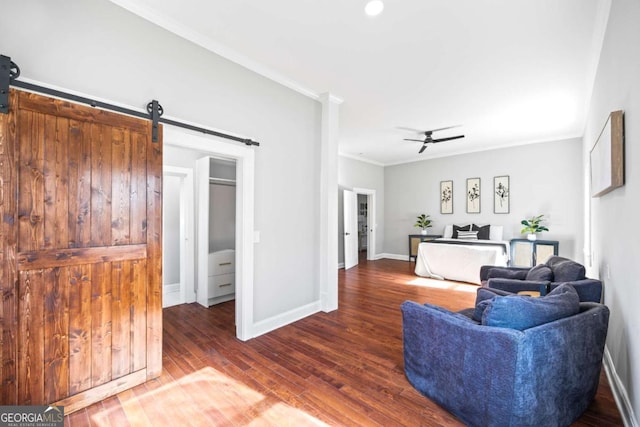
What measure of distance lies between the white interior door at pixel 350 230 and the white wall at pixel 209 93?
3300mm

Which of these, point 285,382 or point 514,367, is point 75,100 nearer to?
point 285,382

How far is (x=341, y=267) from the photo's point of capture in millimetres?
7211

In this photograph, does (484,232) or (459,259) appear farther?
(484,232)

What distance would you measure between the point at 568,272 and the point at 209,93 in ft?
12.9

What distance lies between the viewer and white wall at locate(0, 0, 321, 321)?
1.88 metres

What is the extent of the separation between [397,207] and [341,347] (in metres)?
6.42

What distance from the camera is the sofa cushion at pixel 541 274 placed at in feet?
10.00

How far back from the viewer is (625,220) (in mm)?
1891

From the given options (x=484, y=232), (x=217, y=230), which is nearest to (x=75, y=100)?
(x=217, y=230)

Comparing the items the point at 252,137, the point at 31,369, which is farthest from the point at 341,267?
the point at 31,369

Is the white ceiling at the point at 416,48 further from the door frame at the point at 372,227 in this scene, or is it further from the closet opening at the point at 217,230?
the door frame at the point at 372,227

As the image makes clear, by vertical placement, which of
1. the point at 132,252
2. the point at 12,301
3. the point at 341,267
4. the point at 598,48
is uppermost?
the point at 598,48

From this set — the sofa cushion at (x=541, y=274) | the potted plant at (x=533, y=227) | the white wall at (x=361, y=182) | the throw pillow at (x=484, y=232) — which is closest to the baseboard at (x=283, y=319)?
the sofa cushion at (x=541, y=274)

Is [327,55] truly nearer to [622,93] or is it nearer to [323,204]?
[323,204]
